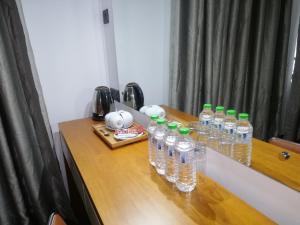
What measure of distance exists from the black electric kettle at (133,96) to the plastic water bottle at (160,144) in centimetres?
64

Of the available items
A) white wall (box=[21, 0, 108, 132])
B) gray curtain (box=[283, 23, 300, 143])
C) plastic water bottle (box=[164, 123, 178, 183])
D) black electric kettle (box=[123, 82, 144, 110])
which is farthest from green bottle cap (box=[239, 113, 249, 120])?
white wall (box=[21, 0, 108, 132])

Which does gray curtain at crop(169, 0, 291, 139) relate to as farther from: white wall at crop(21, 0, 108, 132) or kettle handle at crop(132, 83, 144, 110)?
white wall at crop(21, 0, 108, 132)

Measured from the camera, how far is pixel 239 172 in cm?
77

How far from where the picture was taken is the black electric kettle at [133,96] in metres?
1.58

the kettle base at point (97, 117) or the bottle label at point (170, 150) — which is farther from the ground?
the bottle label at point (170, 150)

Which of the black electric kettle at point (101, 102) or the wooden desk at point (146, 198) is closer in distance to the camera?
the wooden desk at point (146, 198)

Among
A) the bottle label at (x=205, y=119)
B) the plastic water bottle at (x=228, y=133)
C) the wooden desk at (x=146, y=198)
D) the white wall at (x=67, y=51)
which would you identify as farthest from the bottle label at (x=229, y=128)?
the white wall at (x=67, y=51)

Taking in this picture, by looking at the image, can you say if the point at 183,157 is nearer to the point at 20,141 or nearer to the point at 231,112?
the point at 231,112

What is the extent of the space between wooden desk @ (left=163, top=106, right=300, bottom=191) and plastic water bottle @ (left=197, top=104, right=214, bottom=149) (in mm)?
206

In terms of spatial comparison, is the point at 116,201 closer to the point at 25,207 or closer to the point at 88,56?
the point at 25,207

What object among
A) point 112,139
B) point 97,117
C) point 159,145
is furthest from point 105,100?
point 159,145

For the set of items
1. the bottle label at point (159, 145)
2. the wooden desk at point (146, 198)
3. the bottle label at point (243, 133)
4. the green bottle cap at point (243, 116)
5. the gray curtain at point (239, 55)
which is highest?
the gray curtain at point (239, 55)

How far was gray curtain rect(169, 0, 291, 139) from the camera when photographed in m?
0.70

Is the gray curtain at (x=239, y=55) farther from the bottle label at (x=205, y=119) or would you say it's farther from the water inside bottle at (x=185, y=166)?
the water inside bottle at (x=185, y=166)
